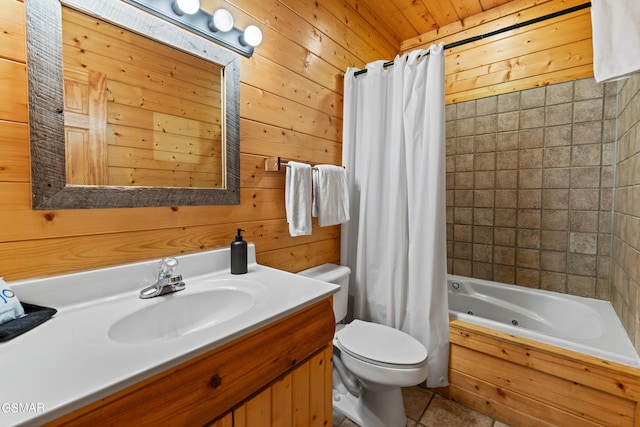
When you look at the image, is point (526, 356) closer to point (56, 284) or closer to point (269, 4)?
point (56, 284)

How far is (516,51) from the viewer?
2184 millimetres

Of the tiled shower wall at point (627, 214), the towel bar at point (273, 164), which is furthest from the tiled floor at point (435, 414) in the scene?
the towel bar at point (273, 164)

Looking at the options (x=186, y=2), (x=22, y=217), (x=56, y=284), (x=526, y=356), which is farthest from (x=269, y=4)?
(x=526, y=356)

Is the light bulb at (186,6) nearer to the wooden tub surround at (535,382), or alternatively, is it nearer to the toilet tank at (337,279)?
the toilet tank at (337,279)

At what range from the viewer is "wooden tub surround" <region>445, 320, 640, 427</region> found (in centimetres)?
123

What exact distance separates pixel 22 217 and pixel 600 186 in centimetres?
290

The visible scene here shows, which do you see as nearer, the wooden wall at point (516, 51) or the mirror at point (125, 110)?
the mirror at point (125, 110)

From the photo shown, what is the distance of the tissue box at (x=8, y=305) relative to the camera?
705 mm

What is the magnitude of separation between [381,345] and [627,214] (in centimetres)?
146

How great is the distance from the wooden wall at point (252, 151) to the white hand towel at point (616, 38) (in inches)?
49.8

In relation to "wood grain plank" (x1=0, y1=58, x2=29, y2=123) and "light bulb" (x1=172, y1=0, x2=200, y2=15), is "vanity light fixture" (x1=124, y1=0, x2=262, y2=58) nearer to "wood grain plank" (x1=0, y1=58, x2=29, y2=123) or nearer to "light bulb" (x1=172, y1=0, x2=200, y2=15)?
"light bulb" (x1=172, y1=0, x2=200, y2=15)

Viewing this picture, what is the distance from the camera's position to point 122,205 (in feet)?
3.27

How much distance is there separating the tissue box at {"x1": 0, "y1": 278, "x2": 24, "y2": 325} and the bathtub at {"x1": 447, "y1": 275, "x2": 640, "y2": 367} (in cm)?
187

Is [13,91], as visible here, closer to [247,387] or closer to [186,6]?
[186,6]
